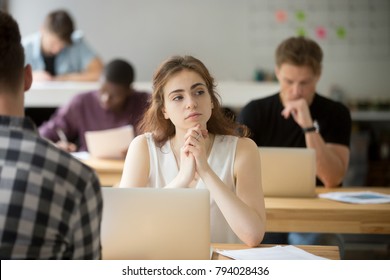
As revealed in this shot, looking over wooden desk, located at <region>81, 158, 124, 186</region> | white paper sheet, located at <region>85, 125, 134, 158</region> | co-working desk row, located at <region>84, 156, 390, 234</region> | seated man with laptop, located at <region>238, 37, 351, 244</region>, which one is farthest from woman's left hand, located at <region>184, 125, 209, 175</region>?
white paper sheet, located at <region>85, 125, 134, 158</region>

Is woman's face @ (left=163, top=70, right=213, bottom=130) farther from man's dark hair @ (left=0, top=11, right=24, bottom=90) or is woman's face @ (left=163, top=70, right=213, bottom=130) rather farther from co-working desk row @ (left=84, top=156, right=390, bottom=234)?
man's dark hair @ (left=0, top=11, right=24, bottom=90)

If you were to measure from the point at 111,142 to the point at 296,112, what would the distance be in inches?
39.3

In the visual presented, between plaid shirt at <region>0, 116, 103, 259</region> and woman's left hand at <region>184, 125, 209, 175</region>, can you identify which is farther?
woman's left hand at <region>184, 125, 209, 175</region>

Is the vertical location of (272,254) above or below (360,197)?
below

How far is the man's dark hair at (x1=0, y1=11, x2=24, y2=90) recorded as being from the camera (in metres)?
1.19

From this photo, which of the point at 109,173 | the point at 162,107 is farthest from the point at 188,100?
the point at 109,173

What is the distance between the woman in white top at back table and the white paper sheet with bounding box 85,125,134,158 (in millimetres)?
1384

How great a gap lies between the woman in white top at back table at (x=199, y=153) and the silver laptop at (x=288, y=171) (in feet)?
1.27

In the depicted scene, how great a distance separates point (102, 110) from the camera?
379 centimetres

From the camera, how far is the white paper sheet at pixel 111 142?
11.0ft

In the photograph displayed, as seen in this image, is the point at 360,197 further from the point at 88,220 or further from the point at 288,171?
the point at 88,220

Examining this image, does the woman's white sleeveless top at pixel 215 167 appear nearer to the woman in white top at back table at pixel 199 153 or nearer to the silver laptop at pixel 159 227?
the woman in white top at back table at pixel 199 153
